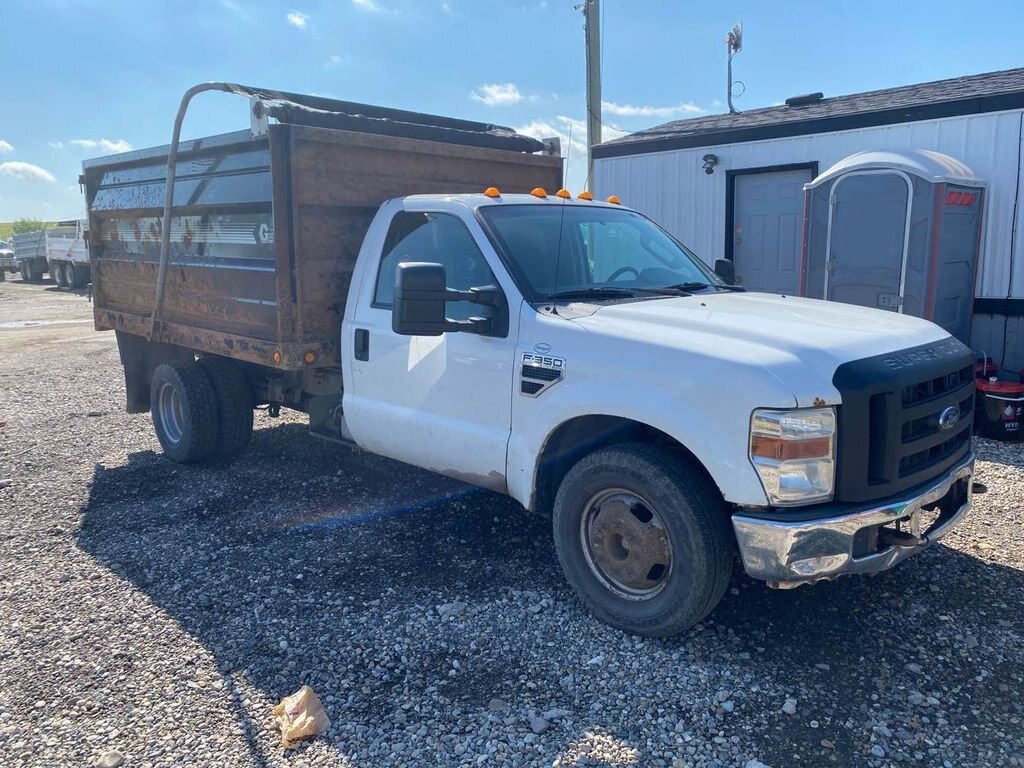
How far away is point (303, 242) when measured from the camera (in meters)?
5.05

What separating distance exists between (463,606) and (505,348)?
4.20 ft

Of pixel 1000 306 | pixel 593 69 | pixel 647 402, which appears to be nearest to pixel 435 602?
pixel 647 402

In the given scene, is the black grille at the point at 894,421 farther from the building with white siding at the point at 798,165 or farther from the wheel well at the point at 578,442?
the building with white siding at the point at 798,165

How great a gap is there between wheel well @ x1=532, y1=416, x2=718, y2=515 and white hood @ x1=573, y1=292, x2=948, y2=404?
1.46ft

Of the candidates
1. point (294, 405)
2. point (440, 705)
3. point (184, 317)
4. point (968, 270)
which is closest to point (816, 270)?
point (968, 270)

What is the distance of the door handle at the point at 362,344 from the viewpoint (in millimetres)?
4902

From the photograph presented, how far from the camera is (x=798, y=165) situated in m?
10.2

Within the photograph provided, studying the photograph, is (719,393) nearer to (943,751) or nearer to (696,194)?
(943,751)

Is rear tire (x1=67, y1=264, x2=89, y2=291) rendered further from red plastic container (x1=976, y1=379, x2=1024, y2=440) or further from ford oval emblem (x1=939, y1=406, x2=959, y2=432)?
ford oval emblem (x1=939, y1=406, x2=959, y2=432)

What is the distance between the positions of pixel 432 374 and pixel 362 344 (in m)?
0.66

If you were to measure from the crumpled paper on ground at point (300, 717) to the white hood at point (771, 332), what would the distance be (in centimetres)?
195

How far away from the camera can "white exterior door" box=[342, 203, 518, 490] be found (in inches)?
166

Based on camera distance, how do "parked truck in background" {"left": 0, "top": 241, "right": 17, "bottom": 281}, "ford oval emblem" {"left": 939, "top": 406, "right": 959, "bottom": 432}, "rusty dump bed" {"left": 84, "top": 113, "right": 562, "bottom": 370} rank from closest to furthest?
"ford oval emblem" {"left": 939, "top": 406, "right": 959, "bottom": 432}
"rusty dump bed" {"left": 84, "top": 113, "right": 562, "bottom": 370}
"parked truck in background" {"left": 0, "top": 241, "right": 17, "bottom": 281}

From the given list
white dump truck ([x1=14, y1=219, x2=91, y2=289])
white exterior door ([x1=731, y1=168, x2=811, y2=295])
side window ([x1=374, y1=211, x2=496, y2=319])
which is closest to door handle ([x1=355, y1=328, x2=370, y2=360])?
side window ([x1=374, y1=211, x2=496, y2=319])
